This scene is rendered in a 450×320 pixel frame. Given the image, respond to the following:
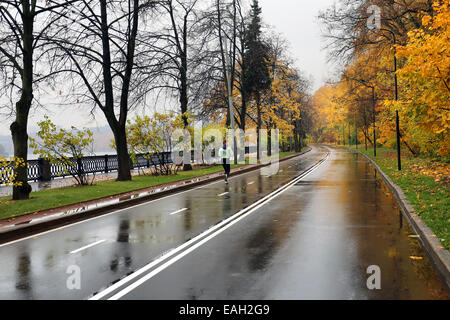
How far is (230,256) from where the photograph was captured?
7.25m

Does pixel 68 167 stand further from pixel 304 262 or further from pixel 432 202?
pixel 304 262

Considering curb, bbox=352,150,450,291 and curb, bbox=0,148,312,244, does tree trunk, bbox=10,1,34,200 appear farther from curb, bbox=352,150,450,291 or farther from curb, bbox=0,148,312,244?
curb, bbox=352,150,450,291

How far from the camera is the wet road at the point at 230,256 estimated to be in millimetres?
5492

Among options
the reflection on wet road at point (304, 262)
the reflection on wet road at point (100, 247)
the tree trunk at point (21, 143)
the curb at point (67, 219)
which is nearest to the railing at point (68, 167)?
the tree trunk at point (21, 143)

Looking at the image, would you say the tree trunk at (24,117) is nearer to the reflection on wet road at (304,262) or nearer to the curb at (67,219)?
the curb at (67,219)

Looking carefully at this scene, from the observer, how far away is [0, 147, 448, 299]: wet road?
216 inches

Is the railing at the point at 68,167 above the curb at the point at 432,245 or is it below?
above

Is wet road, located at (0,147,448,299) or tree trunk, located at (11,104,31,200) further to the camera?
tree trunk, located at (11,104,31,200)

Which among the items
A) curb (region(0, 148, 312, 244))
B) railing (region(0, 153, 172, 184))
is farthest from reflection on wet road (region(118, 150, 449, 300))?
railing (region(0, 153, 172, 184))

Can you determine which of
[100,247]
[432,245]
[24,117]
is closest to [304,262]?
[432,245]

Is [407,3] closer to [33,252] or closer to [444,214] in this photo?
[444,214]

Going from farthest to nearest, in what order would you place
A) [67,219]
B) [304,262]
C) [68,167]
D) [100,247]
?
[68,167]
[67,219]
[100,247]
[304,262]
